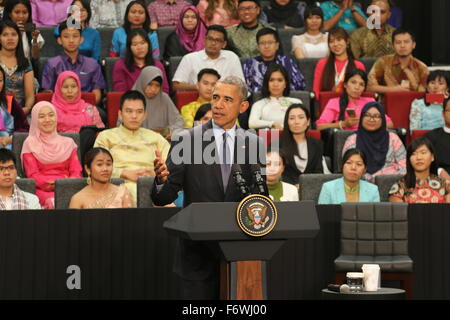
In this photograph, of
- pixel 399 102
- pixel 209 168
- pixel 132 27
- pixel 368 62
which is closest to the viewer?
pixel 209 168

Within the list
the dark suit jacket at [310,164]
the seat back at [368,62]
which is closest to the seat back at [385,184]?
the dark suit jacket at [310,164]

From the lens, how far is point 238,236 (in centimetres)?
356

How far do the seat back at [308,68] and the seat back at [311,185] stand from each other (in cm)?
184

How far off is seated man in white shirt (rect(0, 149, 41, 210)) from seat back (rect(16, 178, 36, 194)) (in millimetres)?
149

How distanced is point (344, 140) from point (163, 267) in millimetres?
1847

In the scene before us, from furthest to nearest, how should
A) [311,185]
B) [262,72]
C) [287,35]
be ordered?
[287,35]
[262,72]
[311,185]

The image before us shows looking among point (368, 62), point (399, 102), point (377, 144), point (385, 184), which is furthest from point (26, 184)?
point (368, 62)

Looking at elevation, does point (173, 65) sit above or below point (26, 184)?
above

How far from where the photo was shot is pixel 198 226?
3539 millimetres

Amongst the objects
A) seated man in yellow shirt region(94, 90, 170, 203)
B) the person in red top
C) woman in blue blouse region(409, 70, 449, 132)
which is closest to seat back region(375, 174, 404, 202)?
woman in blue blouse region(409, 70, 449, 132)

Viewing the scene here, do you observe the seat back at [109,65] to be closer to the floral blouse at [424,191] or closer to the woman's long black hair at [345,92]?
the woman's long black hair at [345,92]

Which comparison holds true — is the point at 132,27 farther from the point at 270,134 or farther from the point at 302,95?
the point at 270,134

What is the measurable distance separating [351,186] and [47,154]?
186 cm

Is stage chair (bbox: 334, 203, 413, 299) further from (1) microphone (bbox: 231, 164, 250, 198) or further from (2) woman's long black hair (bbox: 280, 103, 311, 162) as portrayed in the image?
(1) microphone (bbox: 231, 164, 250, 198)
